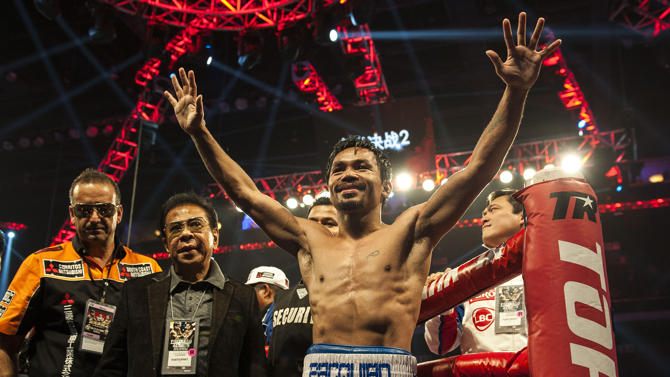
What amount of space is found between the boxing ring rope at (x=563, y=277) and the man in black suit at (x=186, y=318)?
103cm

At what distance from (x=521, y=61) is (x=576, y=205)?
631 mm

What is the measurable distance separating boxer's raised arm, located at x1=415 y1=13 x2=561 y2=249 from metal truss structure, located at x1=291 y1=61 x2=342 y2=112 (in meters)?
6.73

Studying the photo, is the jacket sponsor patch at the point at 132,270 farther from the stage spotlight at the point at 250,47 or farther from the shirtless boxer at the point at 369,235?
the stage spotlight at the point at 250,47

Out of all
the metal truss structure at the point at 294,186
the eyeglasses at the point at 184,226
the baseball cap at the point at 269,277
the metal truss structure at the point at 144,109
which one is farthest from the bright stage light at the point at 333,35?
the eyeglasses at the point at 184,226

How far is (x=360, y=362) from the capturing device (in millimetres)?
1767

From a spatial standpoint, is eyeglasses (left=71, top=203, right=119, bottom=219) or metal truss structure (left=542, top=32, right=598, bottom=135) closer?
eyeglasses (left=71, top=203, right=119, bottom=219)

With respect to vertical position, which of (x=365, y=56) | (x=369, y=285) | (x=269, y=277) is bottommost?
(x=369, y=285)

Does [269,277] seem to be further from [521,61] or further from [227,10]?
[227,10]

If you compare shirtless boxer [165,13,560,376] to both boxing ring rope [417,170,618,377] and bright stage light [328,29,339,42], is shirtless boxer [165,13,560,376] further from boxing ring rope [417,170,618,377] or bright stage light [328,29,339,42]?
bright stage light [328,29,339,42]

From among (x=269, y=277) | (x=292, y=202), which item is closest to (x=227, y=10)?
(x=292, y=202)

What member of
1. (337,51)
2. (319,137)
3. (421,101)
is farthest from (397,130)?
(337,51)

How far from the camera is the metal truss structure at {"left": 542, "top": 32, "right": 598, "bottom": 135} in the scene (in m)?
7.91

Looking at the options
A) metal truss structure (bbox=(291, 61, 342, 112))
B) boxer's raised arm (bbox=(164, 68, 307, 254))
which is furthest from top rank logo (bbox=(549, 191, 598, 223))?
metal truss structure (bbox=(291, 61, 342, 112))

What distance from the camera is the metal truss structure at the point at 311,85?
8594 millimetres
